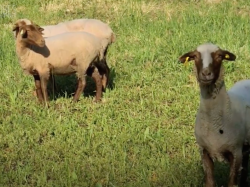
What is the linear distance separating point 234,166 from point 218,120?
46 cm

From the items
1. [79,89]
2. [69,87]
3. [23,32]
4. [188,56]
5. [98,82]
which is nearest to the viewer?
[188,56]

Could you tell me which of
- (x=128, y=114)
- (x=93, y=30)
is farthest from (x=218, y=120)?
(x=93, y=30)

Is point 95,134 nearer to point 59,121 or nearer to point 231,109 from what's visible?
point 59,121

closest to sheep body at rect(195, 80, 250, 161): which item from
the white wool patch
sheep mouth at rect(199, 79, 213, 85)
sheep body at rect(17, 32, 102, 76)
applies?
sheep mouth at rect(199, 79, 213, 85)

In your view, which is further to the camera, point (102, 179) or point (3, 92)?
point (3, 92)

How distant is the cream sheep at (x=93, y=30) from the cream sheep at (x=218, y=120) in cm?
370

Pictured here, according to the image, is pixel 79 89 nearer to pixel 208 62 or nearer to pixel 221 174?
pixel 221 174

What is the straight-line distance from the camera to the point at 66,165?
6.63 meters

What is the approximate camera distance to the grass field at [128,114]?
650cm

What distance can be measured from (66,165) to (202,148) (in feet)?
5.81

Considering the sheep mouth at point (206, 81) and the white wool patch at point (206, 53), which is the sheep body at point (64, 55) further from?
the sheep mouth at point (206, 81)

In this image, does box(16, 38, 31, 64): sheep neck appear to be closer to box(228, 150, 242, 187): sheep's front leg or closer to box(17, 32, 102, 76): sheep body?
box(17, 32, 102, 76): sheep body

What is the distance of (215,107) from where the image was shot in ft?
17.9

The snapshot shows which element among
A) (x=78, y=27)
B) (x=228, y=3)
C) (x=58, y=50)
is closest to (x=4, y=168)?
(x=58, y=50)
